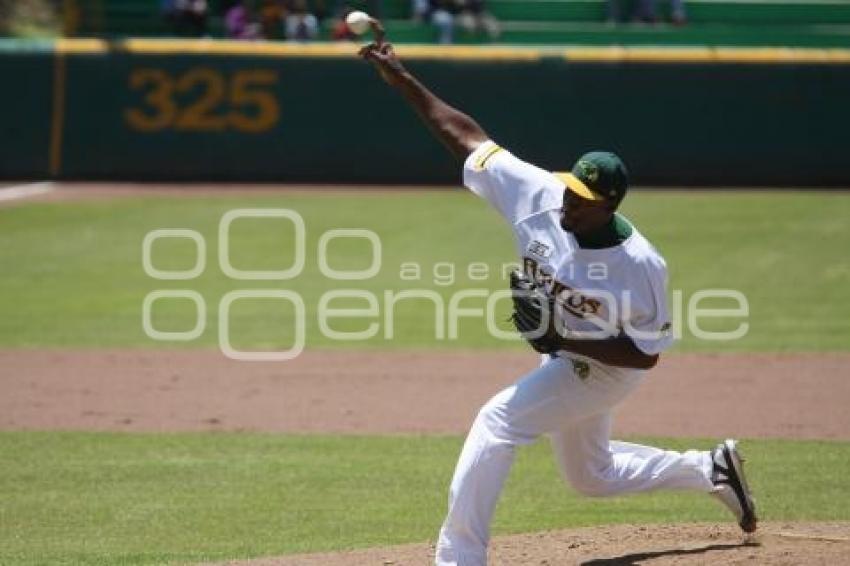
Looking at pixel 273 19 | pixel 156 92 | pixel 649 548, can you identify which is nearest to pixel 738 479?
pixel 649 548

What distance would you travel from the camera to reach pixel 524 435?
19.5 ft

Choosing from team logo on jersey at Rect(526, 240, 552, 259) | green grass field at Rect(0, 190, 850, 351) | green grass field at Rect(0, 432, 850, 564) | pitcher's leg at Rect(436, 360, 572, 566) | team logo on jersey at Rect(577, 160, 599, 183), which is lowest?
green grass field at Rect(0, 190, 850, 351)

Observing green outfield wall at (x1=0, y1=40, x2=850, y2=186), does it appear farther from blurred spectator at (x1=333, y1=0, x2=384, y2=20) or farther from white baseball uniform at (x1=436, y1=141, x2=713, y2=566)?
white baseball uniform at (x1=436, y1=141, x2=713, y2=566)

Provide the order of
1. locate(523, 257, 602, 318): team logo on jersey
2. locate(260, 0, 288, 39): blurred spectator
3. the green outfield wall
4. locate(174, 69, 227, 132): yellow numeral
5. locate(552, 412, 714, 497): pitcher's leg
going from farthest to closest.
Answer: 1. locate(260, 0, 288, 39): blurred spectator
2. locate(174, 69, 227, 132): yellow numeral
3. the green outfield wall
4. locate(552, 412, 714, 497): pitcher's leg
5. locate(523, 257, 602, 318): team logo on jersey

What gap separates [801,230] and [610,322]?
41.1 ft

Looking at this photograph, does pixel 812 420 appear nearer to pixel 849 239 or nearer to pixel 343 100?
pixel 849 239

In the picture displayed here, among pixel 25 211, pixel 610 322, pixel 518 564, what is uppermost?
pixel 610 322

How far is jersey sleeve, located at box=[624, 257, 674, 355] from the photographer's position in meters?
5.91

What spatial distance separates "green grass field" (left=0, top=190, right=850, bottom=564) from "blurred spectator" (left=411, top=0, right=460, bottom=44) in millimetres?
4404

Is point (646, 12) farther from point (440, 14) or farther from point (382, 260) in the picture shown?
point (382, 260)

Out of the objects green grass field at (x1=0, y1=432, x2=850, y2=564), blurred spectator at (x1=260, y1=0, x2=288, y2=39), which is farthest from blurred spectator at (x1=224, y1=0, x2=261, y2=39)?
green grass field at (x1=0, y1=432, x2=850, y2=564)

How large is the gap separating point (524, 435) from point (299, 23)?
17.6 meters

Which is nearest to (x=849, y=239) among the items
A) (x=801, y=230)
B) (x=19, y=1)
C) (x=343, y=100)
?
(x=801, y=230)

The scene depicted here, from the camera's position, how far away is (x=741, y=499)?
22.0 feet
